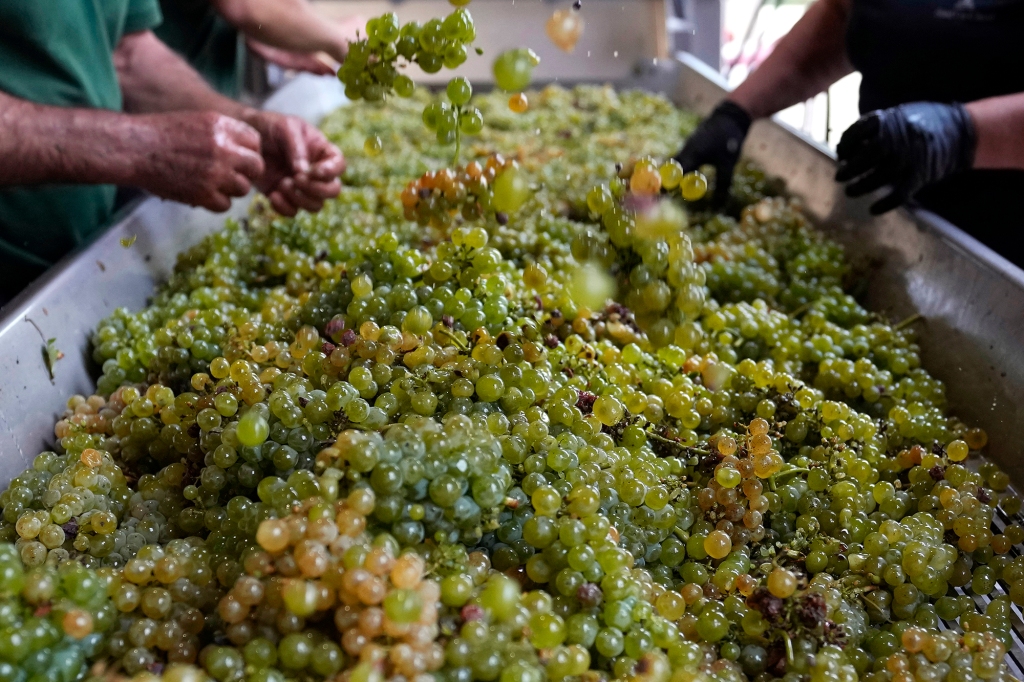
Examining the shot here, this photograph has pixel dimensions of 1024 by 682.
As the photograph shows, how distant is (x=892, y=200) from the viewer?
1.79 meters

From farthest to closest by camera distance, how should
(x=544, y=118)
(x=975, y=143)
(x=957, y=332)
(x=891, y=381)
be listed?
(x=544, y=118) < (x=975, y=143) < (x=957, y=332) < (x=891, y=381)

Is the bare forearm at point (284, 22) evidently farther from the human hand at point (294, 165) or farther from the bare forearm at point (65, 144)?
the bare forearm at point (65, 144)

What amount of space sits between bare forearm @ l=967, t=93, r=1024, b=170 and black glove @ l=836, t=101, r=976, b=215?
0.02m

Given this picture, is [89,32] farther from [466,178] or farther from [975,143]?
[975,143]

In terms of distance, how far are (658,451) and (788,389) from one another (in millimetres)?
289

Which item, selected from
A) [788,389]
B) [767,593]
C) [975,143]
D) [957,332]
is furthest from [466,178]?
[975,143]

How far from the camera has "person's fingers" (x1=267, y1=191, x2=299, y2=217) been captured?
1837 mm

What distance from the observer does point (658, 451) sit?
1.15m

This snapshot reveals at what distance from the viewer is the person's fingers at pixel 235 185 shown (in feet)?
5.18

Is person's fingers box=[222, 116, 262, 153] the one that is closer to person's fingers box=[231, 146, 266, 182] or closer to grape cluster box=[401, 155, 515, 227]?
person's fingers box=[231, 146, 266, 182]

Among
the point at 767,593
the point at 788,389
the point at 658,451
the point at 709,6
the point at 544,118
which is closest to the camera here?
the point at 767,593

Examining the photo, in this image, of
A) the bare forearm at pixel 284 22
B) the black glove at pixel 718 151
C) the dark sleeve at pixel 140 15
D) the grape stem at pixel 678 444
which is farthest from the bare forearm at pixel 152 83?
the grape stem at pixel 678 444

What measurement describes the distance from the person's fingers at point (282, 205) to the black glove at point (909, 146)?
4.68ft

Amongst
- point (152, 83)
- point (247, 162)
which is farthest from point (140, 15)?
point (247, 162)
